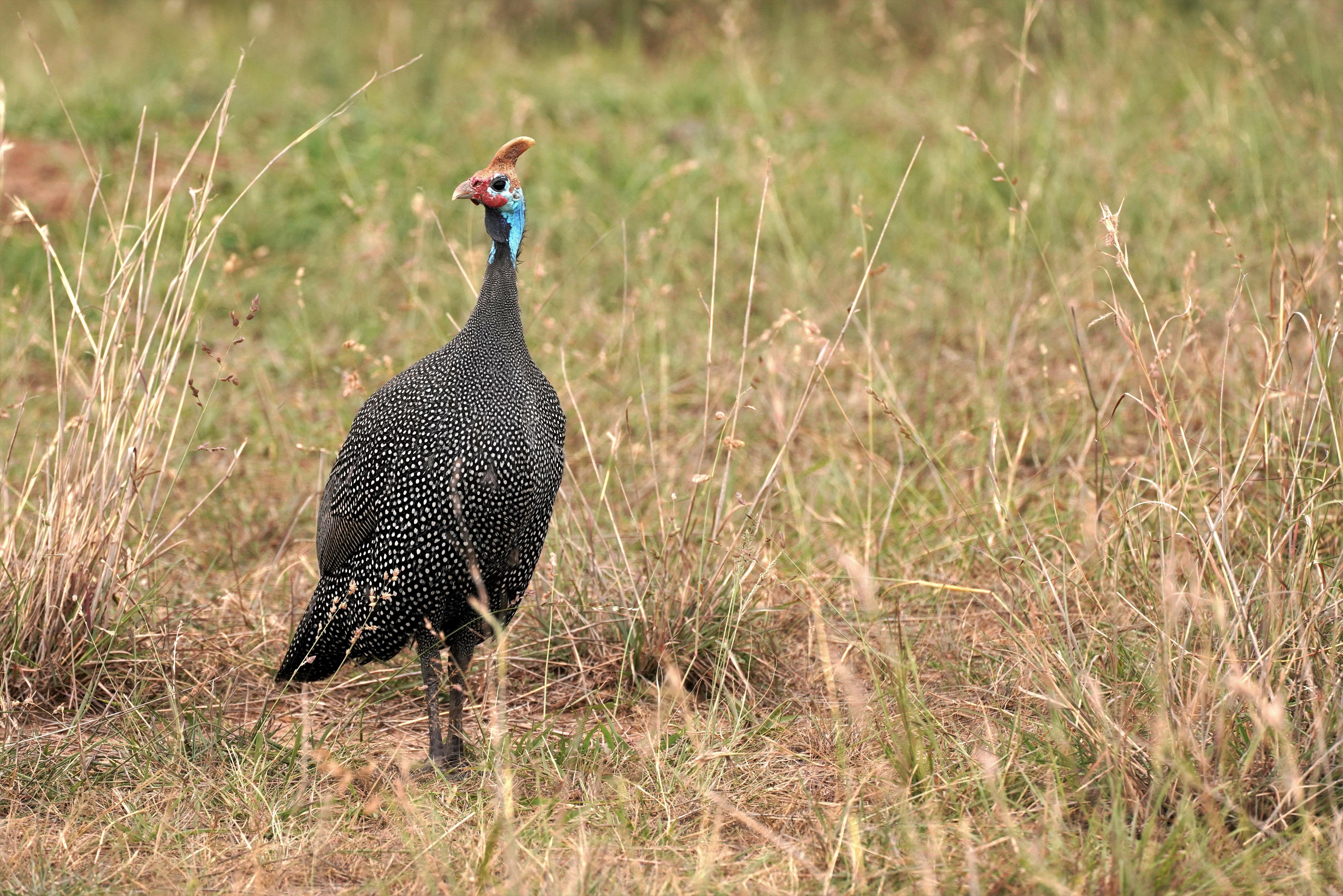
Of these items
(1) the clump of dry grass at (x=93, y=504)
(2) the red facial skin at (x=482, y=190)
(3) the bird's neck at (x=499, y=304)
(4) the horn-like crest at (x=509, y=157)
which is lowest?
(1) the clump of dry grass at (x=93, y=504)

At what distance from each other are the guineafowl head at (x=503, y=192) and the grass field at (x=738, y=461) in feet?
0.97

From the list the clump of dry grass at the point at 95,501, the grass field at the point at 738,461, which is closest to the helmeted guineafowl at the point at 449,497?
the grass field at the point at 738,461

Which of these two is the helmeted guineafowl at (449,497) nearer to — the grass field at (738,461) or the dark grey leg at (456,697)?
the dark grey leg at (456,697)

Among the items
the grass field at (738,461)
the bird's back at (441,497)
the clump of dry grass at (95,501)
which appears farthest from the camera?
the clump of dry grass at (95,501)

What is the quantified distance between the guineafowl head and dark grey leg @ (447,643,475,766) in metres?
0.89

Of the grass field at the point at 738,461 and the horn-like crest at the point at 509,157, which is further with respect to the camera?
the horn-like crest at the point at 509,157

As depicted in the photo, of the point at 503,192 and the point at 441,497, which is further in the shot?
the point at 503,192

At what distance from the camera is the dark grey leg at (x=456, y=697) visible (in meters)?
2.96

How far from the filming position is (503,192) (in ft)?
9.55

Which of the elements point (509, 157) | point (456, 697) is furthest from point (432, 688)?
point (509, 157)

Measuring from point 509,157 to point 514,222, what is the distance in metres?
0.16

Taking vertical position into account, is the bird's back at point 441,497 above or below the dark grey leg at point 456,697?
above

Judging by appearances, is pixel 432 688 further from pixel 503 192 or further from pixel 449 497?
pixel 503 192

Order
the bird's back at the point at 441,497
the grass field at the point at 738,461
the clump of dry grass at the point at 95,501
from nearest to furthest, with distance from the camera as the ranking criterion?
the grass field at the point at 738,461
the bird's back at the point at 441,497
the clump of dry grass at the point at 95,501
